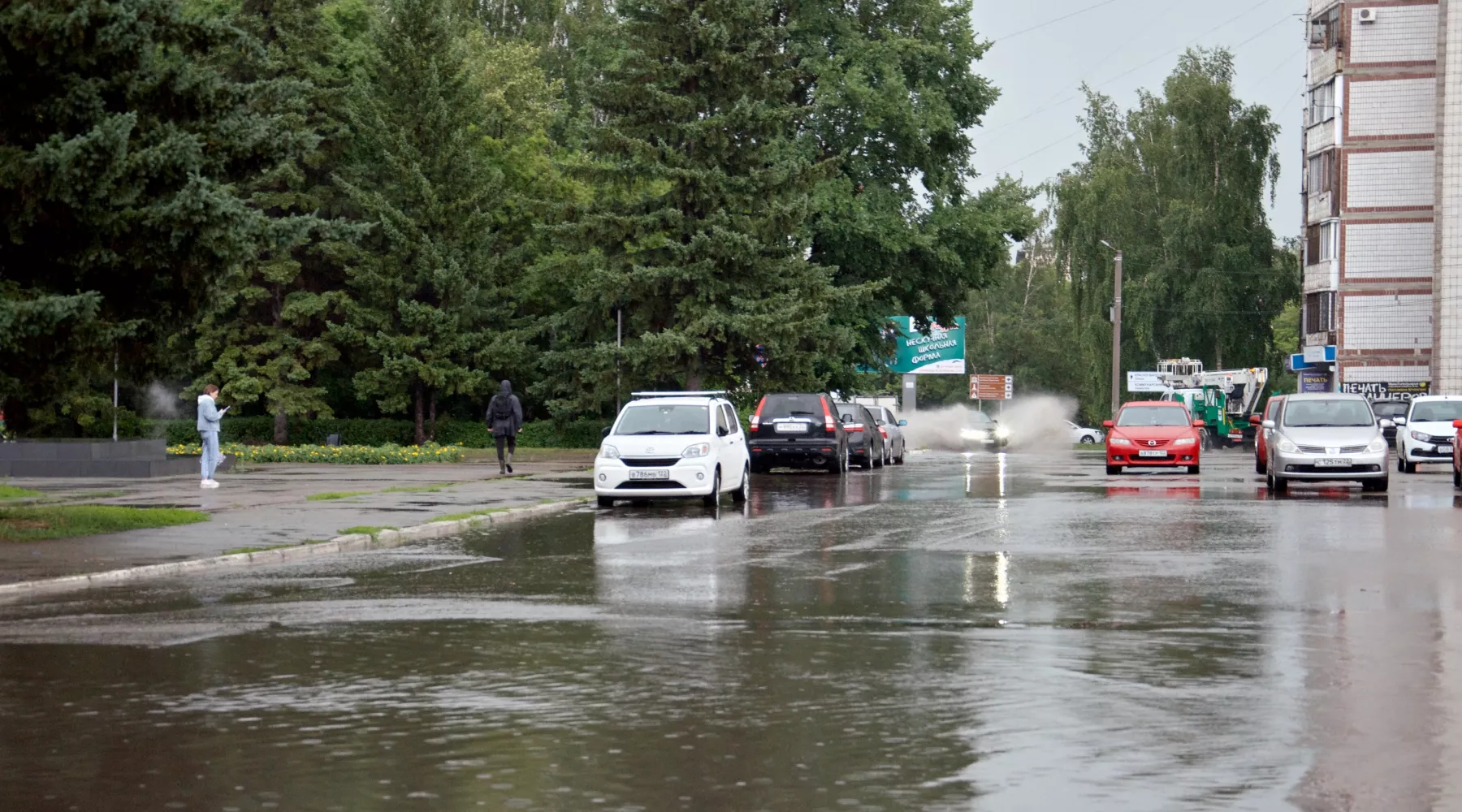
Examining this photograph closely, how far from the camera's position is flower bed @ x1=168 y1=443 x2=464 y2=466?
145ft

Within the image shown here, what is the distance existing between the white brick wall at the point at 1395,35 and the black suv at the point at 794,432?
4341 cm

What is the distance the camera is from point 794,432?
39.0m

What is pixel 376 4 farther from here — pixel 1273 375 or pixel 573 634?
pixel 573 634

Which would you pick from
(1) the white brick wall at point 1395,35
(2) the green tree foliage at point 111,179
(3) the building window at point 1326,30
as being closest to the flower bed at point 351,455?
(2) the green tree foliage at point 111,179

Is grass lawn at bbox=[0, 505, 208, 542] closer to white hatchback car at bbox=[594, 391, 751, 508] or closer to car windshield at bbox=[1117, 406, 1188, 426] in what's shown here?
white hatchback car at bbox=[594, 391, 751, 508]

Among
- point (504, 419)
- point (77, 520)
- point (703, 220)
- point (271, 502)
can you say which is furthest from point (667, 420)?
→ point (703, 220)

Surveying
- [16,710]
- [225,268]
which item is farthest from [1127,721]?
[225,268]

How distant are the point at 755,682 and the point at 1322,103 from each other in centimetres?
7237

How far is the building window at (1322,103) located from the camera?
75.5m

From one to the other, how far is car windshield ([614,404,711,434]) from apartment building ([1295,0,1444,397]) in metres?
51.2

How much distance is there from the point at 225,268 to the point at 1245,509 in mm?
14434

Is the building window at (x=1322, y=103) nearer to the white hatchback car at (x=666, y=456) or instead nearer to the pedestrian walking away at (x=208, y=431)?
the white hatchback car at (x=666, y=456)

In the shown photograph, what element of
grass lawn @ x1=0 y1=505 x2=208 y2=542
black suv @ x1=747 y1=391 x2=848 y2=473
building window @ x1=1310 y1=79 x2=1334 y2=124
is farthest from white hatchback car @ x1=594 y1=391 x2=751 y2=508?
building window @ x1=1310 y1=79 x2=1334 y2=124

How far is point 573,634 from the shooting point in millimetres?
11812
